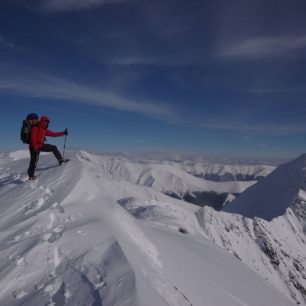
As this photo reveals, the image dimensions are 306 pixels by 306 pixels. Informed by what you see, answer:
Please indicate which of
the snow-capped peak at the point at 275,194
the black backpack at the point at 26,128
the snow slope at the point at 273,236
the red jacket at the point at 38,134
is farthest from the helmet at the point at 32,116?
the snow-capped peak at the point at 275,194

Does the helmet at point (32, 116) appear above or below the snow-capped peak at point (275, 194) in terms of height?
above

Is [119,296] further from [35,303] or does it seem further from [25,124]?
[25,124]

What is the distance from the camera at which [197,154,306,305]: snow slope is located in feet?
317

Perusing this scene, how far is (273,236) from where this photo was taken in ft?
378

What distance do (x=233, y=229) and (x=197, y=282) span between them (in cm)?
10199

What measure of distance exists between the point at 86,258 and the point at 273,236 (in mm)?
117464

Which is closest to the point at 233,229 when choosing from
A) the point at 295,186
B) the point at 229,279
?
the point at 295,186

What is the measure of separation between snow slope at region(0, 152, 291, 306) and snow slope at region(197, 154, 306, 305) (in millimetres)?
83513

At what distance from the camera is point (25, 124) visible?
16781 millimetres

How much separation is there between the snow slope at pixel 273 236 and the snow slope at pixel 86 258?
83.5 meters

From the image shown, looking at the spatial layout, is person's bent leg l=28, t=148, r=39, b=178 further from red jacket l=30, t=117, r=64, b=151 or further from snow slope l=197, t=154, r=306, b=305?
snow slope l=197, t=154, r=306, b=305

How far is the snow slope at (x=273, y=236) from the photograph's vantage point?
317 ft

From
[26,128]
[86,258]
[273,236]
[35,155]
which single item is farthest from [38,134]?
[273,236]

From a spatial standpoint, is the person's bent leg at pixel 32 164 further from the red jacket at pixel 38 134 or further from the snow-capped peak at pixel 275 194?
the snow-capped peak at pixel 275 194
